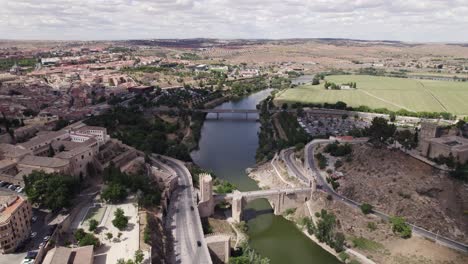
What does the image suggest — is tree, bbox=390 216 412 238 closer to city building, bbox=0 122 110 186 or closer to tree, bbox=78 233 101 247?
tree, bbox=78 233 101 247

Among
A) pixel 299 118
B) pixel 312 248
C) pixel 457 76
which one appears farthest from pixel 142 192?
pixel 457 76

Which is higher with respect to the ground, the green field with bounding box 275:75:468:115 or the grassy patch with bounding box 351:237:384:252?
the green field with bounding box 275:75:468:115

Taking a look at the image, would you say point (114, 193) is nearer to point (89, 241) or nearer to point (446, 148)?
point (89, 241)

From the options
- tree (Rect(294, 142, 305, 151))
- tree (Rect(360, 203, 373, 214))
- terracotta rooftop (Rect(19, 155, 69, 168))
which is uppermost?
terracotta rooftop (Rect(19, 155, 69, 168))

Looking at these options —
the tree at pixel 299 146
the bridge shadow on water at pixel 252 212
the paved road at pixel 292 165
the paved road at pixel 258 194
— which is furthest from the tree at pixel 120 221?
the tree at pixel 299 146

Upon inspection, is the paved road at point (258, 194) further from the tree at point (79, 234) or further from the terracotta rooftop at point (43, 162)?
the terracotta rooftop at point (43, 162)

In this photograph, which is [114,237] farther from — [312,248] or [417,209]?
[417,209]

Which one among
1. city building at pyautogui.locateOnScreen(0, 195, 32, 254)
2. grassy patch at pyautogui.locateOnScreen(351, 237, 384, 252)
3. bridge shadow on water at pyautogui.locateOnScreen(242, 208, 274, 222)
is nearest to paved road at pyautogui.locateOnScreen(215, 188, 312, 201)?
bridge shadow on water at pyautogui.locateOnScreen(242, 208, 274, 222)
